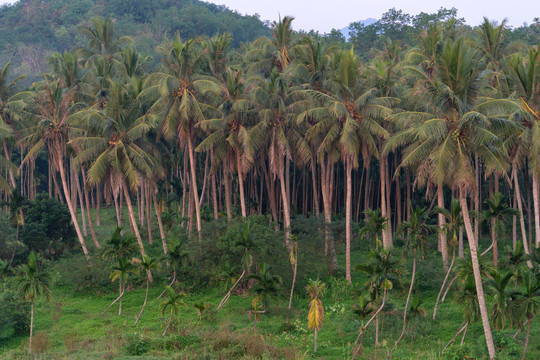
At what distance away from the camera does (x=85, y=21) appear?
3669 inches

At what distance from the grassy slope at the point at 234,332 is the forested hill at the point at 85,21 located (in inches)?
2465

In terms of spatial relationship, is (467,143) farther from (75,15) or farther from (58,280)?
(75,15)

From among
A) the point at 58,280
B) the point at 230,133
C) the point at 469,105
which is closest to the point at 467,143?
the point at 469,105

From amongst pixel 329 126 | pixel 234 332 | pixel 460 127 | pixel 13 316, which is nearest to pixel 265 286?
pixel 234 332

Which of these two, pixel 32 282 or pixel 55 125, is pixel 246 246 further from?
pixel 55 125

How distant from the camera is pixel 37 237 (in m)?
38.4

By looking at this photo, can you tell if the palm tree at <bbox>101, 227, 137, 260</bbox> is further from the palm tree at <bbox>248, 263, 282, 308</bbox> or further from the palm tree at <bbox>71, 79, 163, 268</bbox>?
the palm tree at <bbox>248, 263, 282, 308</bbox>

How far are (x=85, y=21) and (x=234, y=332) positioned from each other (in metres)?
79.0

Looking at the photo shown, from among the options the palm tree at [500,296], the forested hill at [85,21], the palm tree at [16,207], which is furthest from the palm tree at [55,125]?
the forested hill at [85,21]

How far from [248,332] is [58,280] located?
1480 centimetres

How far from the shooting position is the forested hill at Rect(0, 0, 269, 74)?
9338 centimetres

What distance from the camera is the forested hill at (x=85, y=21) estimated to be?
93.4 metres

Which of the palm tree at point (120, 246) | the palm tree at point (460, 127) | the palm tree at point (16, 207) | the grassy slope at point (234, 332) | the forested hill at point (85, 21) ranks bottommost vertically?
the grassy slope at point (234, 332)

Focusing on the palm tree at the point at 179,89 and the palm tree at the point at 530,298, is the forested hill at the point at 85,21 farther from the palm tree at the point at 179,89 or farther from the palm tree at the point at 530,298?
the palm tree at the point at 530,298
